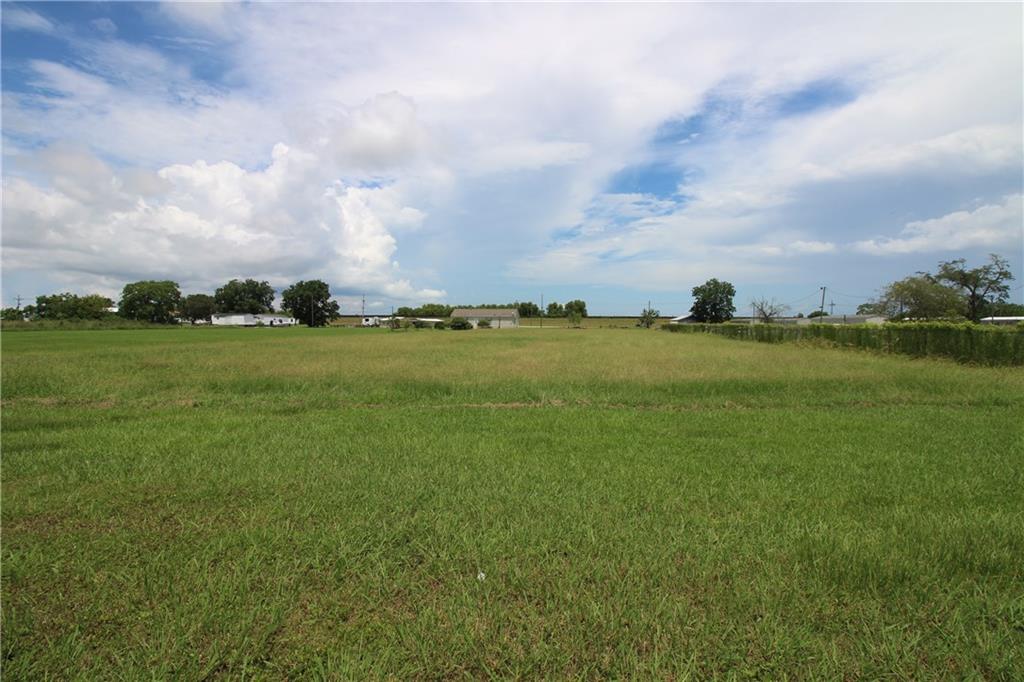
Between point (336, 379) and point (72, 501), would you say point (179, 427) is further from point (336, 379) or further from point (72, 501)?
point (336, 379)

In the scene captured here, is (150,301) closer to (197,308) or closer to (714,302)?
(197,308)

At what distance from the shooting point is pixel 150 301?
11950 centimetres

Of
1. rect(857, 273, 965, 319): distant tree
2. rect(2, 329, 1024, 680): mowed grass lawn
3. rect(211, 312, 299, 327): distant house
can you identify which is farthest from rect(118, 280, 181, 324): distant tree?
rect(857, 273, 965, 319): distant tree

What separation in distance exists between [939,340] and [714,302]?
396 ft

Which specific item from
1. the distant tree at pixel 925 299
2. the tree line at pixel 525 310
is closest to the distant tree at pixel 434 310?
the tree line at pixel 525 310

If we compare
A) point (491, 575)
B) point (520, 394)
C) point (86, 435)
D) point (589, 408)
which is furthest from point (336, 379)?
point (491, 575)

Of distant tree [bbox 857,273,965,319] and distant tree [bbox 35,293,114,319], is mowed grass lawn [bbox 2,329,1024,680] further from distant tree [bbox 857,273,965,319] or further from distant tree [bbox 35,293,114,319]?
distant tree [bbox 35,293,114,319]

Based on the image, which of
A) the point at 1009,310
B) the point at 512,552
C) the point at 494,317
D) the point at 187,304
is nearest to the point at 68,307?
the point at 187,304

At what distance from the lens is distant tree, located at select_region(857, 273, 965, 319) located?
6681 cm

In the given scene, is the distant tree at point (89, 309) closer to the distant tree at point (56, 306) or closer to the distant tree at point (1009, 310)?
the distant tree at point (56, 306)

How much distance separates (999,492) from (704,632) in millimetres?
5000

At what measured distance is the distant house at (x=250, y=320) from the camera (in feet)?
450

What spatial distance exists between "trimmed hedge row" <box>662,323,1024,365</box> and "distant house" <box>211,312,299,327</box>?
131 m

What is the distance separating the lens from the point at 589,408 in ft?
38.4
